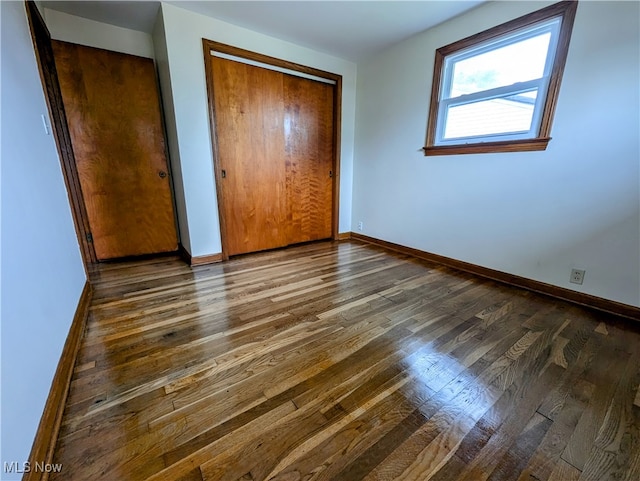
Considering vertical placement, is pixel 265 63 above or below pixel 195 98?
above

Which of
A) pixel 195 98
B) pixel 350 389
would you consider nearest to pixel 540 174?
pixel 350 389

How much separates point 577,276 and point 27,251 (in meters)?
3.22

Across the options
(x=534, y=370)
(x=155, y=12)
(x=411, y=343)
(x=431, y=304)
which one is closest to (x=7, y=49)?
(x=155, y=12)

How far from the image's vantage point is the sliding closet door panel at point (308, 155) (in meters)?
3.07

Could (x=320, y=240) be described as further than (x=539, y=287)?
Yes

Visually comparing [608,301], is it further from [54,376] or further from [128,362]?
[54,376]

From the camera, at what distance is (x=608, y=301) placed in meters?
1.82

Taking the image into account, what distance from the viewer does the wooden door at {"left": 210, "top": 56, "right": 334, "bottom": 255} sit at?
8.77 feet

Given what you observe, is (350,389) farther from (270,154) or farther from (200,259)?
(270,154)

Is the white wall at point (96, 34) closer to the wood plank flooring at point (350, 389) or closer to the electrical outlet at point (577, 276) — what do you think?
the wood plank flooring at point (350, 389)

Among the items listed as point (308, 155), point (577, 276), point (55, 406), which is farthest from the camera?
point (308, 155)
